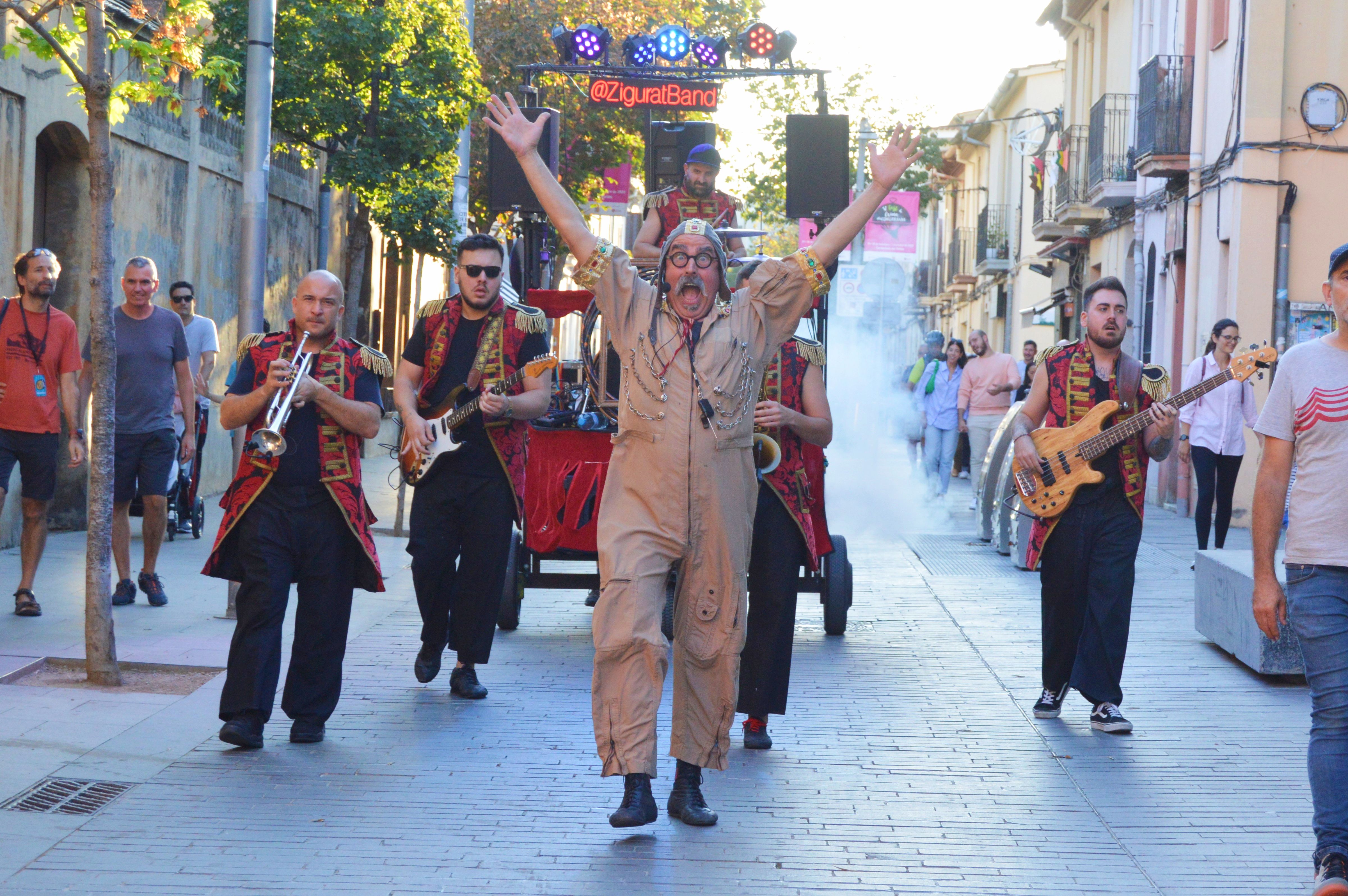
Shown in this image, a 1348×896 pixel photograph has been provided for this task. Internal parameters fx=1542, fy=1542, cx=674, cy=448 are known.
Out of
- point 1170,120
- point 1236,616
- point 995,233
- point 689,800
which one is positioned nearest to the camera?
point 689,800

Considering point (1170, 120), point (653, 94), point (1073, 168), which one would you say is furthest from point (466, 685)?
point (1073, 168)

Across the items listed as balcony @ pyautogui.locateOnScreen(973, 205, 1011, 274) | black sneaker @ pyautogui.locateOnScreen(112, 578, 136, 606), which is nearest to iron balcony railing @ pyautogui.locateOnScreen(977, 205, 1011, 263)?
balcony @ pyautogui.locateOnScreen(973, 205, 1011, 274)

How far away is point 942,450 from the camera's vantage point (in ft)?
58.4

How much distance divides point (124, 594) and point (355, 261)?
1045 centimetres

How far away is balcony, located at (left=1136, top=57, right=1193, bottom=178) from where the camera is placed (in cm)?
2027

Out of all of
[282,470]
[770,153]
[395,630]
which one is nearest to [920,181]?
[770,153]

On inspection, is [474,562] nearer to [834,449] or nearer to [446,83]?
[446,83]

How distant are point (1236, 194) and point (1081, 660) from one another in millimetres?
12225

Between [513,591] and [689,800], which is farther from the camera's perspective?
[513,591]

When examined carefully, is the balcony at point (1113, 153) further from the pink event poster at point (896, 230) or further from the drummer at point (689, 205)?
the drummer at point (689, 205)

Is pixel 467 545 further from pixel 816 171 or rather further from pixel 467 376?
pixel 816 171

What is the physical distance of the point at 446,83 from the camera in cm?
1783

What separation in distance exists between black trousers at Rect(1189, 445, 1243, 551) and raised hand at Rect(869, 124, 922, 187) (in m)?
7.45

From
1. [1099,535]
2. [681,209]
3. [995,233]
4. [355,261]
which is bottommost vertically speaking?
[1099,535]
